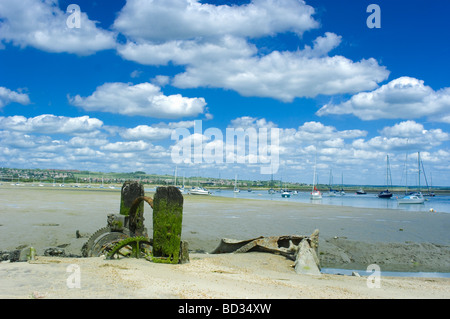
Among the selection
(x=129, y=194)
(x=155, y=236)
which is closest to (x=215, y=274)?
(x=155, y=236)

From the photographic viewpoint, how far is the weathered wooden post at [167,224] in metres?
8.19

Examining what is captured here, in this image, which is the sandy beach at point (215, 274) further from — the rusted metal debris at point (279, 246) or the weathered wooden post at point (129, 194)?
the weathered wooden post at point (129, 194)

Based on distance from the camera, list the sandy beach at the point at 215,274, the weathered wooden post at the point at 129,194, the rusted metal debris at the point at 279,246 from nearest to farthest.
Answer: the sandy beach at the point at 215,274 < the weathered wooden post at the point at 129,194 < the rusted metal debris at the point at 279,246

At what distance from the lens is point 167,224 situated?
8180 mm

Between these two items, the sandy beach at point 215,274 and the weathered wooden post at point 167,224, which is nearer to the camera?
the sandy beach at point 215,274

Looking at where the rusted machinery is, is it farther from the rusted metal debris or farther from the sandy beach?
the rusted metal debris

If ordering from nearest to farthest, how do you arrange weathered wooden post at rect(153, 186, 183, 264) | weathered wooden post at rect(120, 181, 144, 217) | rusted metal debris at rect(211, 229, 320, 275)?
weathered wooden post at rect(153, 186, 183, 264) → weathered wooden post at rect(120, 181, 144, 217) → rusted metal debris at rect(211, 229, 320, 275)

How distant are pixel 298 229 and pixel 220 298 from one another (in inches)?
649

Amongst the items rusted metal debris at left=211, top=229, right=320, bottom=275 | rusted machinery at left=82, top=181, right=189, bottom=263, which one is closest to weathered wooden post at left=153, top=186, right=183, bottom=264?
rusted machinery at left=82, top=181, right=189, bottom=263

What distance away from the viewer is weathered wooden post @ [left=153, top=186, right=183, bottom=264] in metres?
8.19

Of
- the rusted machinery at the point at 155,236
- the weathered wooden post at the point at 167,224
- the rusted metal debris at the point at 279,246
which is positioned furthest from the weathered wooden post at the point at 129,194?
the rusted metal debris at the point at 279,246
